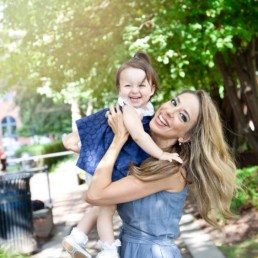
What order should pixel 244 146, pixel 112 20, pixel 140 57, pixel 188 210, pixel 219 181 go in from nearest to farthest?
pixel 219 181 → pixel 140 57 → pixel 188 210 → pixel 112 20 → pixel 244 146

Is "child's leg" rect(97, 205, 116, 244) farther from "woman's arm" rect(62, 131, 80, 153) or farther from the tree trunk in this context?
the tree trunk

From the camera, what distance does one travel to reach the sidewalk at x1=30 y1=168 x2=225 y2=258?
746 centimetres

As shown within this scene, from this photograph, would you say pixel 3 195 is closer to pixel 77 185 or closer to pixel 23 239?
pixel 23 239

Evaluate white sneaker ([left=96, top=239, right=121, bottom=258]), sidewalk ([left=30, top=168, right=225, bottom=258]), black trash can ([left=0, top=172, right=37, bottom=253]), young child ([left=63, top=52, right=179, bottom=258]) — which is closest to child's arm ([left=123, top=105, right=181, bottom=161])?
young child ([left=63, top=52, right=179, bottom=258])

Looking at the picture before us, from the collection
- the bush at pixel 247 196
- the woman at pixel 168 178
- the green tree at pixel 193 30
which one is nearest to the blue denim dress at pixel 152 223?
the woman at pixel 168 178

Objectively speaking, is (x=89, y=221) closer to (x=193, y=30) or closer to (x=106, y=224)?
(x=106, y=224)

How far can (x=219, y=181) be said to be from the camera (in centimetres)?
284

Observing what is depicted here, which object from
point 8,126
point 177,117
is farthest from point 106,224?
point 8,126

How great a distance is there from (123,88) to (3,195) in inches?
210

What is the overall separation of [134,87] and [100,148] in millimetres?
382

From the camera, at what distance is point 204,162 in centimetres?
280

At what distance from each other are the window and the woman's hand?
60805 millimetres

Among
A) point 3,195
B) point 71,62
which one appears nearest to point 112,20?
point 71,62

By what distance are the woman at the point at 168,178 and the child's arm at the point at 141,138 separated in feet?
0.12
